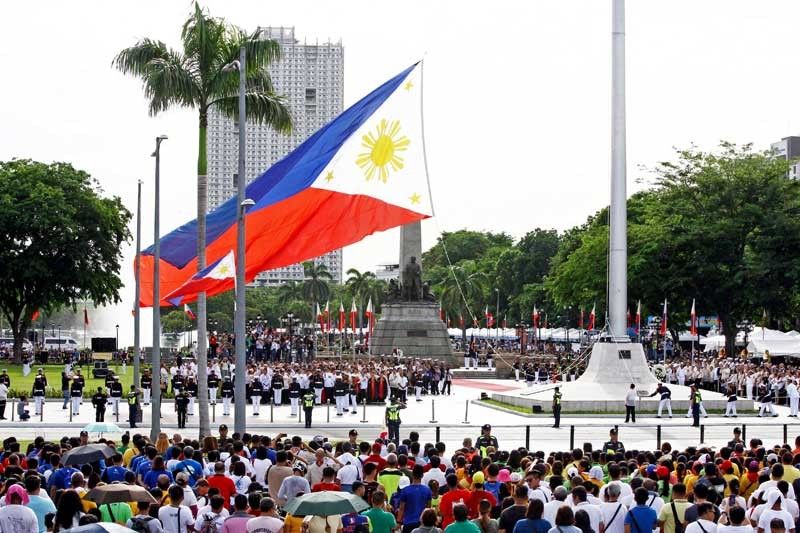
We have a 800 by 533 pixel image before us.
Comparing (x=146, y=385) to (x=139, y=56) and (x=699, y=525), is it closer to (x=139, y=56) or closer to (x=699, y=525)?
(x=139, y=56)

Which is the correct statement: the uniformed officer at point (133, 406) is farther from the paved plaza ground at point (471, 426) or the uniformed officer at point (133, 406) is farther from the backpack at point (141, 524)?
the backpack at point (141, 524)

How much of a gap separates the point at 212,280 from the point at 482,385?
41688 millimetres

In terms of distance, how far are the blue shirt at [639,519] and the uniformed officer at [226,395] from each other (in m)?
32.0

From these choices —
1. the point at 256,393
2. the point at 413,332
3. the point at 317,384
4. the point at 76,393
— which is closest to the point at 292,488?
the point at 76,393

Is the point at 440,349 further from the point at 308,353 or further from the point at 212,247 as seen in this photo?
the point at 212,247

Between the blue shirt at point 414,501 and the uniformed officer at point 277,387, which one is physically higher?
the blue shirt at point 414,501

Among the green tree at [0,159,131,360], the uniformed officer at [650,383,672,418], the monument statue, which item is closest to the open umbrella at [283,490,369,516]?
the uniformed officer at [650,383,672,418]

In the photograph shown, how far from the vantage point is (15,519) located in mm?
12188

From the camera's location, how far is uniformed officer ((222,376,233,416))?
145 feet

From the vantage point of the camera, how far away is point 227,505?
15.1 metres

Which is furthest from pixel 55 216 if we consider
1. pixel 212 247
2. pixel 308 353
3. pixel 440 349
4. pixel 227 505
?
pixel 227 505

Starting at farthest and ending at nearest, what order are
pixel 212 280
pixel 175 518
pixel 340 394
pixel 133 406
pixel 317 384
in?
pixel 317 384
pixel 340 394
pixel 133 406
pixel 212 280
pixel 175 518

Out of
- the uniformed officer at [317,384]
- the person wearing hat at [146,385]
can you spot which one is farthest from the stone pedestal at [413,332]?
the person wearing hat at [146,385]

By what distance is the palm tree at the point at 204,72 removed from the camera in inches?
1268
